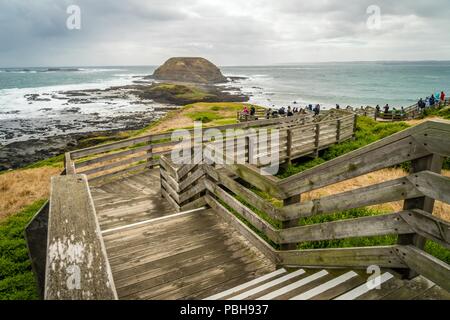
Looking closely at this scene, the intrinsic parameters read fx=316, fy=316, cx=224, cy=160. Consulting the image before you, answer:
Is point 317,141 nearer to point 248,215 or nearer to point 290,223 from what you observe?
point 248,215

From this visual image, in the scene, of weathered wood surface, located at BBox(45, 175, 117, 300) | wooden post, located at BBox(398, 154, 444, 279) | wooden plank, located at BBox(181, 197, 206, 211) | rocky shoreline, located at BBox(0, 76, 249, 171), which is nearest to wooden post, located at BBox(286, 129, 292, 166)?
wooden plank, located at BBox(181, 197, 206, 211)

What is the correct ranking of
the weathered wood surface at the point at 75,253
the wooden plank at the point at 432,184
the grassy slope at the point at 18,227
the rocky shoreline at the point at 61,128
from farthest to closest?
the rocky shoreline at the point at 61,128 < the grassy slope at the point at 18,227 < the wooden plank at the point at 432,184 < the weathered wood surface at the point at 75,253

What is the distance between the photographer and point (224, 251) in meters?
4.09

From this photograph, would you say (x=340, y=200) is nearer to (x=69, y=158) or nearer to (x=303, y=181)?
(x=303, y=181)

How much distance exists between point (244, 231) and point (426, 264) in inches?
Answer: 92.7

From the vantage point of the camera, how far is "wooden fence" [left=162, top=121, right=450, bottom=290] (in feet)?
7.02

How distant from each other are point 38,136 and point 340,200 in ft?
128

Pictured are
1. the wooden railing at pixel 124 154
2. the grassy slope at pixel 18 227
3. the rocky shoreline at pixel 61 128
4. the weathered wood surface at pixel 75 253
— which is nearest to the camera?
the weathered wood surface at pixel 75 253

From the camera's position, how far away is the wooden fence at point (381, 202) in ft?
7.02

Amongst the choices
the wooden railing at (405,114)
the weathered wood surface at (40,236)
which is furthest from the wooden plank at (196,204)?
the wooden railing at (405,114)

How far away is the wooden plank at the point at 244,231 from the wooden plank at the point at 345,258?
0.15 metres

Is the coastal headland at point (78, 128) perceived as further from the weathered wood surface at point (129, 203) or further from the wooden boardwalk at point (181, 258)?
the wooden boardwalk at point (181, 258)
